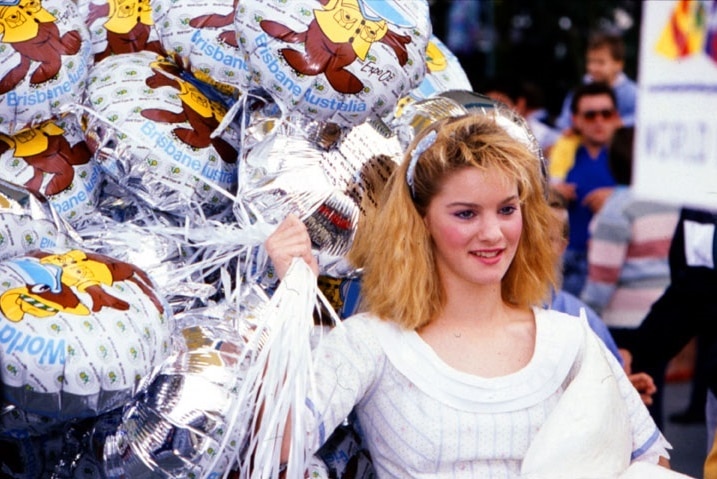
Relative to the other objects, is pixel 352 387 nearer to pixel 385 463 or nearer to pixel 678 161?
pixel 385 463

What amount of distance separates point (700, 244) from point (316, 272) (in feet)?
5.89

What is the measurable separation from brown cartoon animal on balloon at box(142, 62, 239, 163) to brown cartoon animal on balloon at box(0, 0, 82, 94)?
238mm

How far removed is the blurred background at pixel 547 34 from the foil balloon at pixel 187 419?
953 centimetres

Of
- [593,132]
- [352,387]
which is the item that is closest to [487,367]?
[352,387]

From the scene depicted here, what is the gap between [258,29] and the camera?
2.83 m

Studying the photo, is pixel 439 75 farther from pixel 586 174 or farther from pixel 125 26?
pixel 586 174

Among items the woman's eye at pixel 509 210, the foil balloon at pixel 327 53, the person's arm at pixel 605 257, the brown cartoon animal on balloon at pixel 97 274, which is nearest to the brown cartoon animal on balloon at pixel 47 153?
the brown cartoon animal on balloon at pixel 97 274

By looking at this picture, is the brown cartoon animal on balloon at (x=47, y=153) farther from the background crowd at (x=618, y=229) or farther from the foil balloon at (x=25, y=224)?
the background crowd at (x=618, y=229)

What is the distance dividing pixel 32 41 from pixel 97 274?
67 centimetres

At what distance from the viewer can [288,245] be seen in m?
2.69

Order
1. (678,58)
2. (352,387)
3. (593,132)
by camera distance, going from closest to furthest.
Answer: (678,58) < (352,387) < (593,132)

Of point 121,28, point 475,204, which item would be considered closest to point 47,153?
point 121,28

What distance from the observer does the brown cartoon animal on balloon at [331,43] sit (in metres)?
2.80

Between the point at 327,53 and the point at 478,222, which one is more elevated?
the point at 327,53
